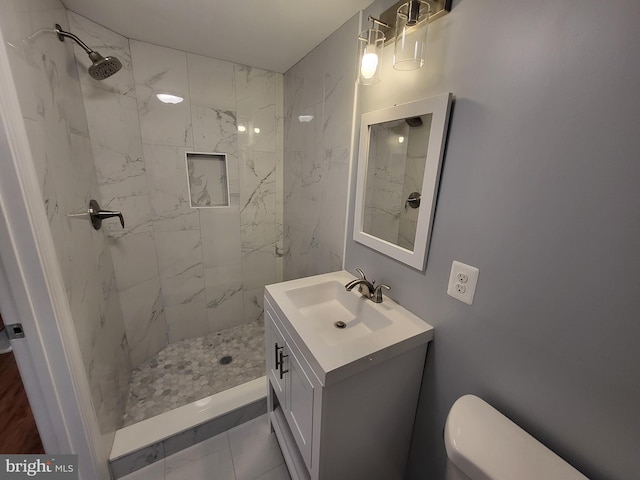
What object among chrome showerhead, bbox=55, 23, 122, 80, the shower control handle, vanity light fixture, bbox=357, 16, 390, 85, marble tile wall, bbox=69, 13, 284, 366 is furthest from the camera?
marble tile wall, bbox=69, 13, 284, 366

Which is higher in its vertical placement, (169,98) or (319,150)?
(169,98)

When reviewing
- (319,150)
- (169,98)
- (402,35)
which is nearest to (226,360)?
(319,150)

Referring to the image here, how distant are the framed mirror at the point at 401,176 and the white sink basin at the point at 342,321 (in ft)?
0.81

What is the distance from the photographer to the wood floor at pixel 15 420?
4.54 ft

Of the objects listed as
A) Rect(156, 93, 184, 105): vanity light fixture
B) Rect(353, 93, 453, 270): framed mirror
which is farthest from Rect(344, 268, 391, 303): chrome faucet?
Rect(156, 93, 184, 105): vanity light fixture

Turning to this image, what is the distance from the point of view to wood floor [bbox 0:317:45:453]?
1.38 m

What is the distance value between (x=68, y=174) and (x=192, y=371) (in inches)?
59.2

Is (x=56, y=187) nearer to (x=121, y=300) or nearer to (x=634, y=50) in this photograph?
(x=121, y=300)

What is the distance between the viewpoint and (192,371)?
1877mm

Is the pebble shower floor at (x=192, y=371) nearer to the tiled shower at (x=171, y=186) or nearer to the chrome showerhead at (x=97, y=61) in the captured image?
the tiled shower at (x=171, y=186)

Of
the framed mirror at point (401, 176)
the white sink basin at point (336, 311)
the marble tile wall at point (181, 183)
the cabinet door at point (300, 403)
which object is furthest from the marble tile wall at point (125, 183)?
the framed mirror at point (401, 176)

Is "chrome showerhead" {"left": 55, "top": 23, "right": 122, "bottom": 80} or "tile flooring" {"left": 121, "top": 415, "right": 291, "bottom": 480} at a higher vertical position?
"chrome showerhead" {"left": 55, "top": 23, "right": 122, "bottom": 80}

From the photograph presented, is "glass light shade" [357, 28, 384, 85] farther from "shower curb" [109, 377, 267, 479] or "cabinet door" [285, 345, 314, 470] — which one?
"shower curb" [109, 377, 267, 479]

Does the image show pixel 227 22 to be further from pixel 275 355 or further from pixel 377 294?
pixel 275 355
